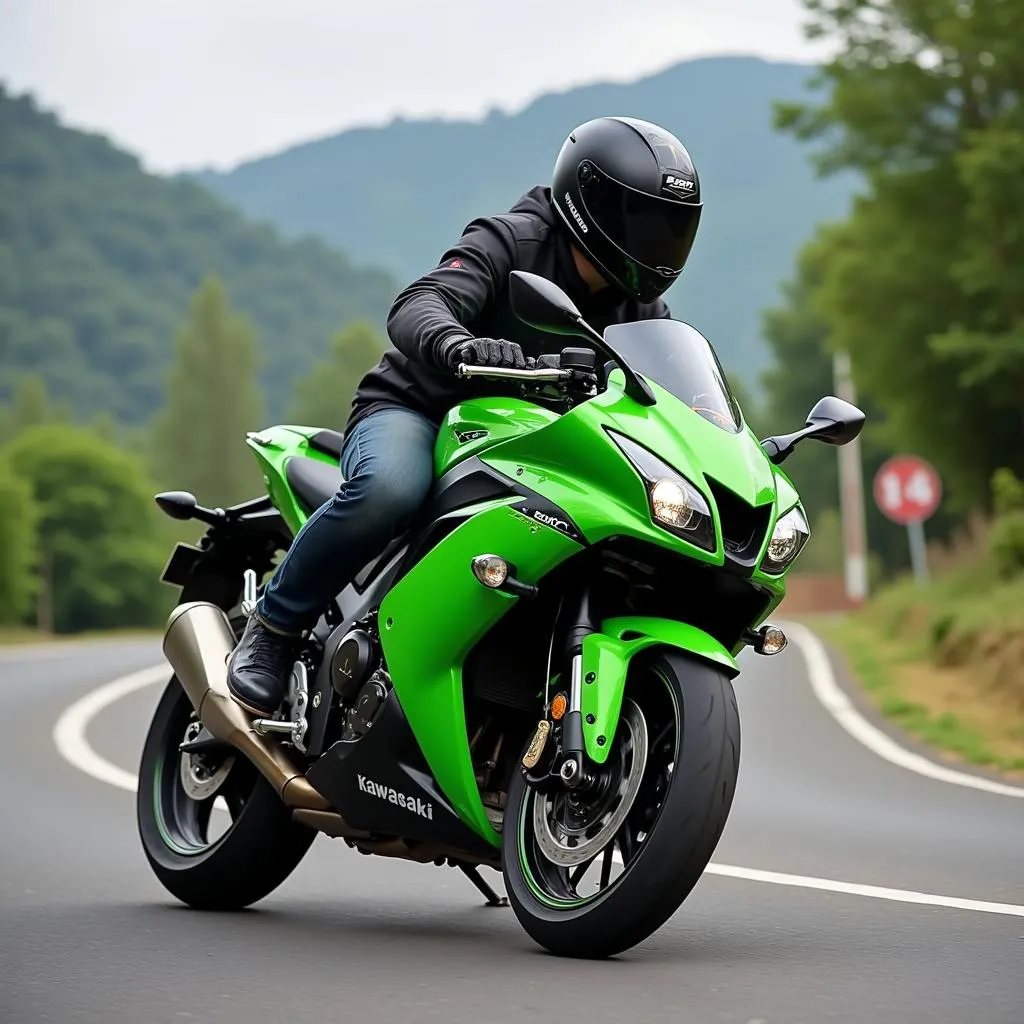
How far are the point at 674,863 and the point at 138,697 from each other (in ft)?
44.2

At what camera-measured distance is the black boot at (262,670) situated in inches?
242

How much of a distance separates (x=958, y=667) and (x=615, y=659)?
13927mm

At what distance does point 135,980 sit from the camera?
4852 millimetres

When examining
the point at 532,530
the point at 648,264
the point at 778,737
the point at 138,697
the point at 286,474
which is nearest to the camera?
the point at 532,530

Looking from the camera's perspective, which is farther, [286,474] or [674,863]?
[286,474]

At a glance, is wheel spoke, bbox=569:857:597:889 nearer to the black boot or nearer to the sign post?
the black boot

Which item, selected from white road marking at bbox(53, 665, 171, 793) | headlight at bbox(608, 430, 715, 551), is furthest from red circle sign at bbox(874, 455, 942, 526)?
headlight at bbox(608, 430, 715, 551)

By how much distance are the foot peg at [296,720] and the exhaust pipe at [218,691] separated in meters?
0.05

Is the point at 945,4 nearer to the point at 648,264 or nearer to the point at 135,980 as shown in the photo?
the point at 648,264

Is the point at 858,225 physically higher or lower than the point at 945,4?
lower

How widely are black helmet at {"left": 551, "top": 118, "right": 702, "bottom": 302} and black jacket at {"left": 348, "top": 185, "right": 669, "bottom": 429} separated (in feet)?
0.60

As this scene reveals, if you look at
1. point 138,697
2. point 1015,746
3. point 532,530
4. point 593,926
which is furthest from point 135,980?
point 138,697

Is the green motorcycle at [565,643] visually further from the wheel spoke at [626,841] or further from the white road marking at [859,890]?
the white road marking at [859,890]

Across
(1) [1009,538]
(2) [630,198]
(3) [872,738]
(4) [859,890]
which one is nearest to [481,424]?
(2) [630,198]
